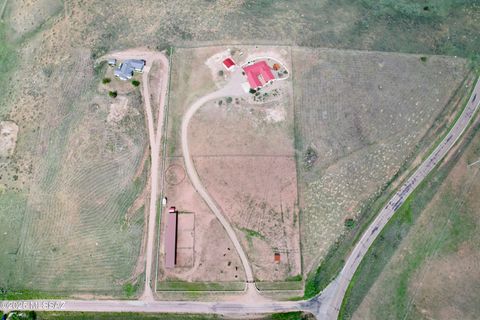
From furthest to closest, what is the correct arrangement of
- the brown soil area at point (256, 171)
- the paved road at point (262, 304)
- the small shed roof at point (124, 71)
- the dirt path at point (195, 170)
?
the small shed roof at point (124, 71) → the brown soil area at point (256, 171) → the dirt path at point (195, 170) → the paved road at point (262, 304)

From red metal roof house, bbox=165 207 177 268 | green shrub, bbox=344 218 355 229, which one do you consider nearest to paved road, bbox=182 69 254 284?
red metal roof house, bbox=165 207 177 268

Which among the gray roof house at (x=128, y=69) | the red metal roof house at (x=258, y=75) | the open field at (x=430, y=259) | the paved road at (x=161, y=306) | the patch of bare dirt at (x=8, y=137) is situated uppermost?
the gray roof house at (x=128, y=69)

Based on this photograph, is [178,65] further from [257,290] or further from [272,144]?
[257,290]

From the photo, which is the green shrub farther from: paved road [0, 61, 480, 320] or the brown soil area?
the brown soil area

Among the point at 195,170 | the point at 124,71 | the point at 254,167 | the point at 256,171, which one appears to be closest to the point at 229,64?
the point at 124,71

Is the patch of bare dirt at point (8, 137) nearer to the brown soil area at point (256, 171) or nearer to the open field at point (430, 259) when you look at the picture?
the brown soil area at point (256, 171)

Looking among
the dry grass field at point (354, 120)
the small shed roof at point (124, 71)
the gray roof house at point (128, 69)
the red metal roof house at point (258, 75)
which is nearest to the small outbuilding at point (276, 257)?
the dry grass field at point (354, 120)
